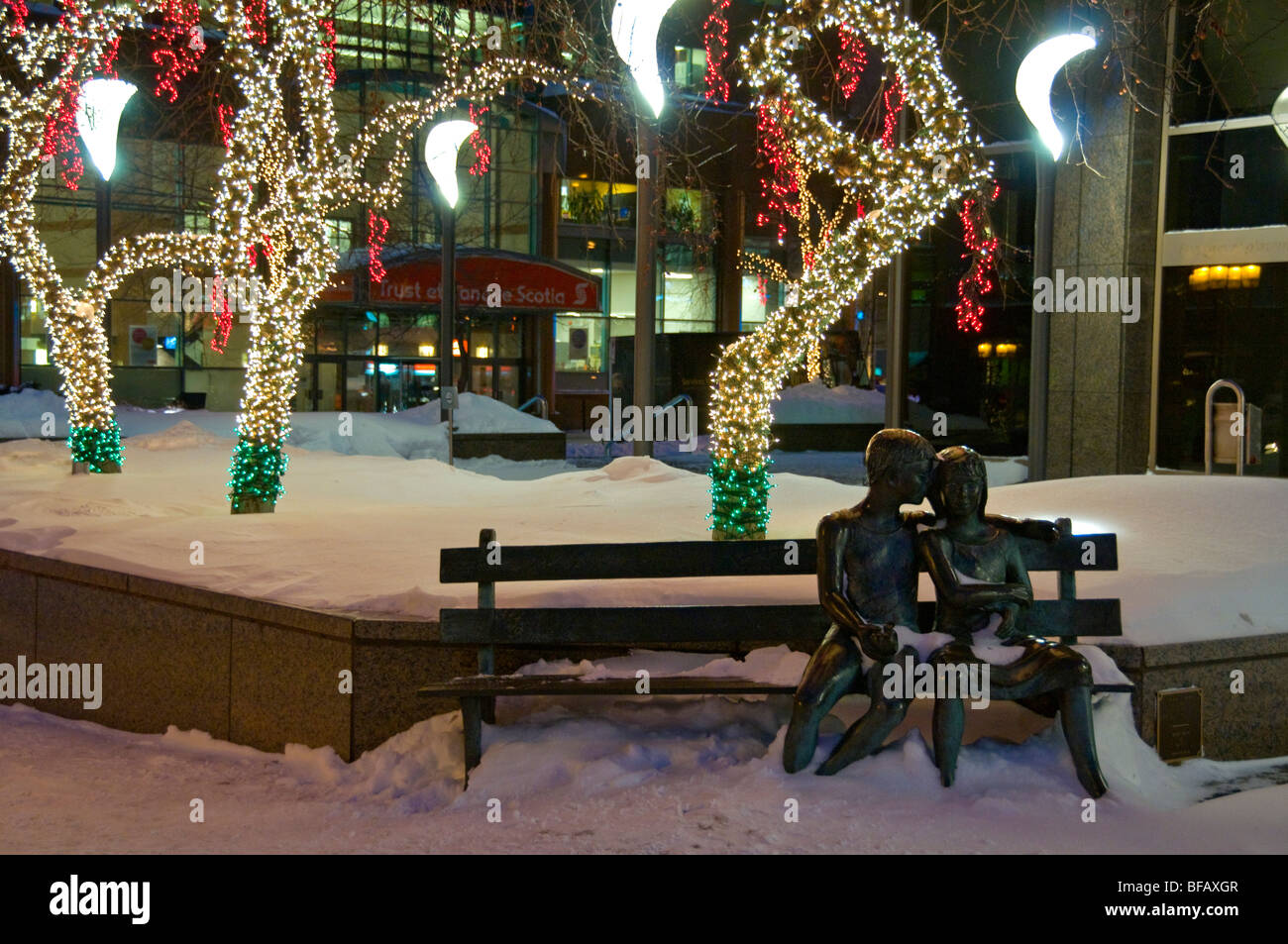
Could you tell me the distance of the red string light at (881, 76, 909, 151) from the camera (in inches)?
422

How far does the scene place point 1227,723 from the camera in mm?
6383

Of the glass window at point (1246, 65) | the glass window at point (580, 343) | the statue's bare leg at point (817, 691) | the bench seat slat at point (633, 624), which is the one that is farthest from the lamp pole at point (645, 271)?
the glass window at point (580, 343)

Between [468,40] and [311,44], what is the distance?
1453mm

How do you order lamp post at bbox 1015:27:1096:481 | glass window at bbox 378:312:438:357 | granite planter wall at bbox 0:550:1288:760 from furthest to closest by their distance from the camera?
glass window at bbox 378:312:438:357 → lamp post at bbox 1015:27:1096:481 → granite planter wall at bbox 0:550:1288:760

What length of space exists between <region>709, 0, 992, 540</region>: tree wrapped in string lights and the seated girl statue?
15.3 ft

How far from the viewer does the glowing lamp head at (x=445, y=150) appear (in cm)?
1883

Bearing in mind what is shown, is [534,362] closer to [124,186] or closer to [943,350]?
[124,186]

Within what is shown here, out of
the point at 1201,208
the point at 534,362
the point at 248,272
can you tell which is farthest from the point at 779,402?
the point at 248,272

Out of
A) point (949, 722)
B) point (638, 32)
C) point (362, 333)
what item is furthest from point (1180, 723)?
point (362, 333)

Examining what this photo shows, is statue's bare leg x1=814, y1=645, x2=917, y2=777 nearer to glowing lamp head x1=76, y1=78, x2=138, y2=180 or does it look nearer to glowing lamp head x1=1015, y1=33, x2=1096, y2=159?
glowing lamp head x1=1015, y1=33, x2=1096, y2=159

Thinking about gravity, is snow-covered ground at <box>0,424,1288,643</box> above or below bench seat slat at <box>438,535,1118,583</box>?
below

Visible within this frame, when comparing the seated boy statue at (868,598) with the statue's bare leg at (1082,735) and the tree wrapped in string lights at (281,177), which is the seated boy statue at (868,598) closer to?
the statue's bare leg at (1082,735)

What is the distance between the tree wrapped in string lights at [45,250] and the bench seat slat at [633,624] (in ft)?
29.4

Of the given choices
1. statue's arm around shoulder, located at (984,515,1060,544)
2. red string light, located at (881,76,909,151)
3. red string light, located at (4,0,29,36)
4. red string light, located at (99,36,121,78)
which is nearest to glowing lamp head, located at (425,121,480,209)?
red string light, located at (99,36,121,78)
